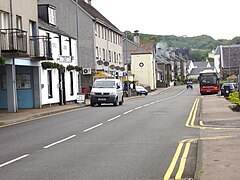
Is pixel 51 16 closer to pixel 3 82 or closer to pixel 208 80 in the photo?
pixel 3 82

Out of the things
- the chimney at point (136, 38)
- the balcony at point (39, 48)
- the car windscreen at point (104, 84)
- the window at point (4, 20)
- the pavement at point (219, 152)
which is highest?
the chimney at point (136, 38)

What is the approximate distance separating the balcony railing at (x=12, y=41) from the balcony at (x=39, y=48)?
Answer: 2751mm

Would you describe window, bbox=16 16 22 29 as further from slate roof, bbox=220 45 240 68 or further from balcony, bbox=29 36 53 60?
slate roof, bbox=220 45 240 68

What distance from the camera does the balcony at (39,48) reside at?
32.5m

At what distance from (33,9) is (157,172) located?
83.3 feet

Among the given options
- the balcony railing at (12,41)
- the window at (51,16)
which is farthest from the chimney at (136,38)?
the balcony railing at (12,41)

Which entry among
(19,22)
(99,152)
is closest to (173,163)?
(99,152)

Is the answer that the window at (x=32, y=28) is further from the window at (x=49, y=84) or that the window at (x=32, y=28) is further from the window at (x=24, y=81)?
the window at (x=49, y=84)

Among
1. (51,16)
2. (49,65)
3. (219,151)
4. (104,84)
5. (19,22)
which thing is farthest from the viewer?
(51,16)

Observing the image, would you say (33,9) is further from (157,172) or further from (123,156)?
(157,172)

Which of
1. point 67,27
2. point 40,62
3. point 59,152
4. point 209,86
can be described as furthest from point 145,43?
point 59,152

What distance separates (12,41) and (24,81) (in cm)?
682

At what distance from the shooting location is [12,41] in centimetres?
2834

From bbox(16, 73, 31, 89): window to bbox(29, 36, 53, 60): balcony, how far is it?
2.08 m
